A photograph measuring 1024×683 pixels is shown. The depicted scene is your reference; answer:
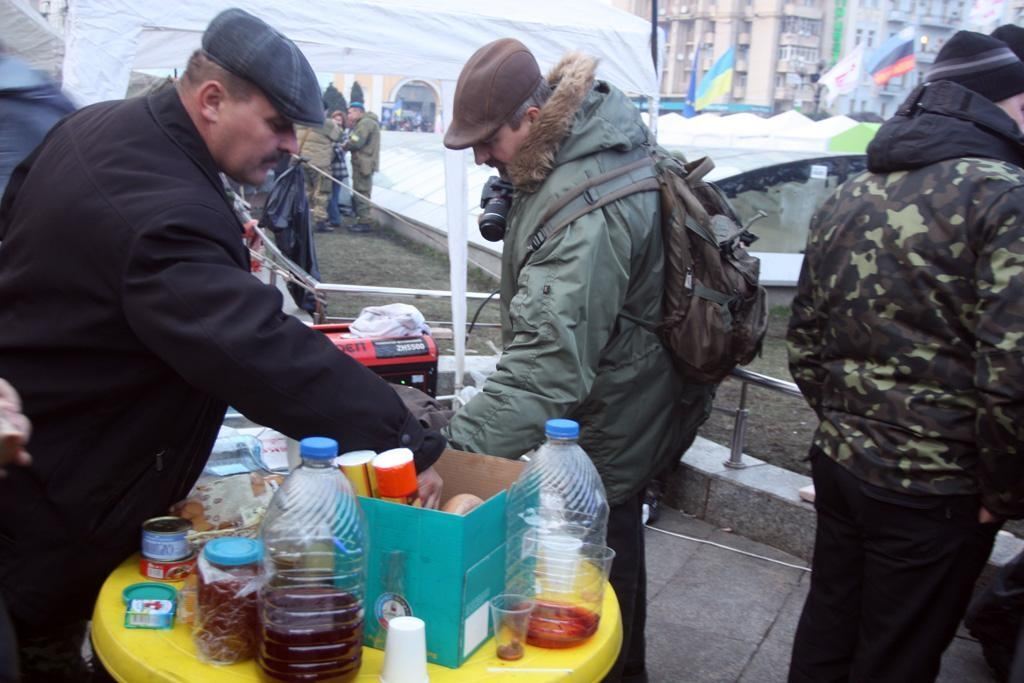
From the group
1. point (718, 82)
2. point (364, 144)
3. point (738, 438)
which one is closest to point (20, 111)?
point (738, 438)

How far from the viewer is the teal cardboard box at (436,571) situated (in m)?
1.66

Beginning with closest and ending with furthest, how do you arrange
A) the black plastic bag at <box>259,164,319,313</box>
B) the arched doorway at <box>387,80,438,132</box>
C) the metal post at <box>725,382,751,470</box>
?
the metal post at <box>725,382,751,470</box>, the black plastic bag at <box>259,164,319,313</box>, the arched doorway at <box>387,80,438,132</box>

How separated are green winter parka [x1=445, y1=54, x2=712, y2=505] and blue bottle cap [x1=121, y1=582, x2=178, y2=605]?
797 mm

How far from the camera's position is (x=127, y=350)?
1.79m

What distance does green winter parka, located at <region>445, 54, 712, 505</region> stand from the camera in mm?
2389

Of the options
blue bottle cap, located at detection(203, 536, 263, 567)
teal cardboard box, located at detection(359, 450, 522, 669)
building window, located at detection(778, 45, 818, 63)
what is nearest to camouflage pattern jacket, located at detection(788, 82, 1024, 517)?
teal cardboard box, located at detection(359, 450, 522, 669)

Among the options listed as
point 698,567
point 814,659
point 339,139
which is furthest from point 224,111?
point 339,139

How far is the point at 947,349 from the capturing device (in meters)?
2.42

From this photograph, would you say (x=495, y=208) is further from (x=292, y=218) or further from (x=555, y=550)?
(x=292, y=218)

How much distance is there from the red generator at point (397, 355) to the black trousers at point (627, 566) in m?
2.12

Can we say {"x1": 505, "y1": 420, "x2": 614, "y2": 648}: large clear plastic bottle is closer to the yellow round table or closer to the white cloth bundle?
the yellow round table

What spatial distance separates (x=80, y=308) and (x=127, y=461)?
1.03 feet

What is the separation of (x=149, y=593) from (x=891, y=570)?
190 centimetres

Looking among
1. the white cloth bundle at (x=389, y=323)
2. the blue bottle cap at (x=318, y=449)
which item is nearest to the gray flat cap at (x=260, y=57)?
the blue bottle cap at (x=318, y=449)
